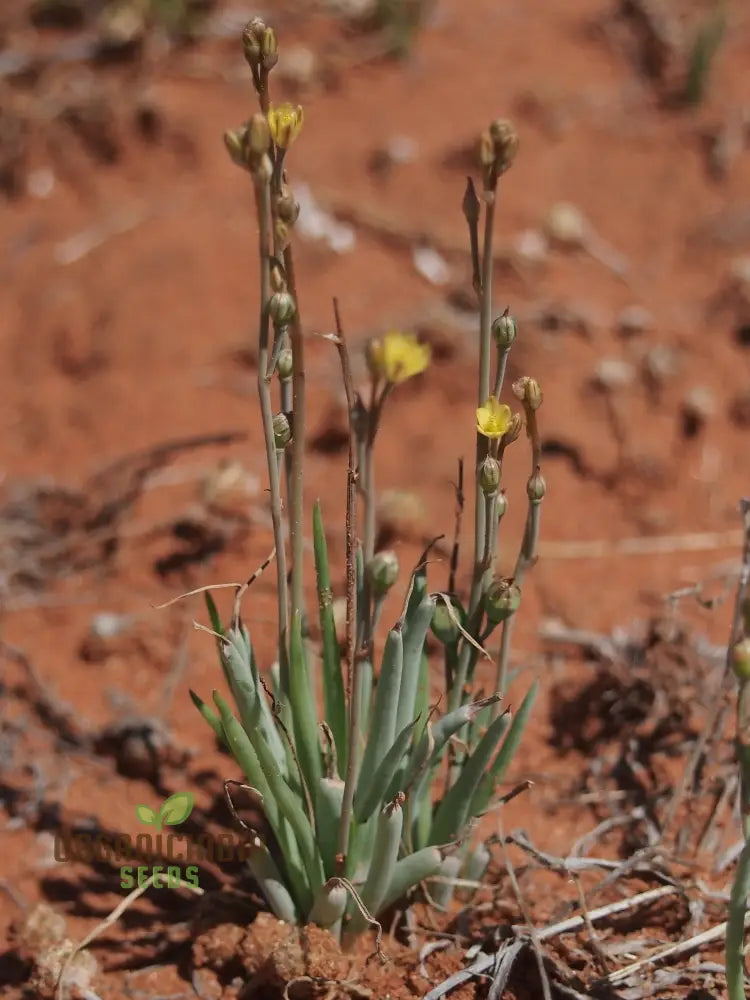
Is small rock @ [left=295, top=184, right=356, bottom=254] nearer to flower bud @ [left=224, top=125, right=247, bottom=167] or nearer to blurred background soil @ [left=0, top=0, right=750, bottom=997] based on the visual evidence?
blurred background soil @ [left=0, top=0, right=750, bottom=997]

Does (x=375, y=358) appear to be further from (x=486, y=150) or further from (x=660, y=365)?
(x=660, y=365)

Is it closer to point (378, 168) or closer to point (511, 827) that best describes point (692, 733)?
point (511, 827)

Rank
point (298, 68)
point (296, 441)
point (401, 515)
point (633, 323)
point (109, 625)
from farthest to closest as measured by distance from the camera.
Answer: point (298, 68)
point (633, 323)
point (401, 515)
point (109, 625)
point (296, 441)

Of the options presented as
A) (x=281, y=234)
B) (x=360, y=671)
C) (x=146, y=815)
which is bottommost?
(x=146, y=815)

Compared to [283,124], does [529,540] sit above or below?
below

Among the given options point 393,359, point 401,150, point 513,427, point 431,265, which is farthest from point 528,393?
point 401,150

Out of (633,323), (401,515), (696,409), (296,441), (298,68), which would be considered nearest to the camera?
(296,441)

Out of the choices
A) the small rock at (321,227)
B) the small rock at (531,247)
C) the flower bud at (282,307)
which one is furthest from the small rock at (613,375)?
the flower bud at (282,307)
